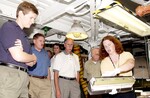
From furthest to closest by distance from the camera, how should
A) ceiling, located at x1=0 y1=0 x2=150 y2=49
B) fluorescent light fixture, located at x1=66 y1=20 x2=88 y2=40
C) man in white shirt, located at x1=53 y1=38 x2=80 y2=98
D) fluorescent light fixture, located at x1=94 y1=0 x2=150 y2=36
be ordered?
man in white shirt, located at x1=53 y1=38 x2=80 y2=98, fluorescent light fixture, located at x1=66 y1=20 x2=88 y2=40, ceiling, located at x1=0 y1=0 x2=150 y2=49, fluorescent light fixture, located at x1=94 y1=0 x2=150 y2=36

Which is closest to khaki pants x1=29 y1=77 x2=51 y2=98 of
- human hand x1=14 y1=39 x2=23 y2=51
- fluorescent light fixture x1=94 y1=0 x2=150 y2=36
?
fluorescent light fixture x1=94 y1=0 x2=150 y2=36

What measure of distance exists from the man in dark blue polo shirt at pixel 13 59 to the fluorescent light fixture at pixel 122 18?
1025mm

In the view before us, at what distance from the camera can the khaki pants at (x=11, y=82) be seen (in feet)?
7.22

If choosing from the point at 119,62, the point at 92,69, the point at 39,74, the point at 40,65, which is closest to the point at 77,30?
the point at 40,65

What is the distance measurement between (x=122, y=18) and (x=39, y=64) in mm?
1777

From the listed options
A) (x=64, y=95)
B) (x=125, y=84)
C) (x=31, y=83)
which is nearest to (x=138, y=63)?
(x=64, y=95)

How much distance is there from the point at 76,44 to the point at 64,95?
1966mm

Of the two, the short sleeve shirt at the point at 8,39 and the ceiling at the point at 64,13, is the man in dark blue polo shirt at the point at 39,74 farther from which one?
the short sleeve shirt at the point at 8,39

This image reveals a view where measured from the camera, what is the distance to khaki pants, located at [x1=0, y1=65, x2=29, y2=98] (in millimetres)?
2201

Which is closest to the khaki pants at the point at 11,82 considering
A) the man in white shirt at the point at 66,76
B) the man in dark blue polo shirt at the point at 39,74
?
the man in dark blue polo shirt at the point at 39,74

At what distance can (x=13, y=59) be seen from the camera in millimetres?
2281

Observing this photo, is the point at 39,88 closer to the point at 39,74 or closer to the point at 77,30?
the point at 39,74

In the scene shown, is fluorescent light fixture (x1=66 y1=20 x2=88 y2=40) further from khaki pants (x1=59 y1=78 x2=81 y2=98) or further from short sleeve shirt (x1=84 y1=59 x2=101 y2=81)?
short sleeve shirt (x1=84 y1=59 x2=101 y2=81)

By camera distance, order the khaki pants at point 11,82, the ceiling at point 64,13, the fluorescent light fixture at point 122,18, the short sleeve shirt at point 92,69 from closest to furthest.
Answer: the khaki pants at point 11,82 → the fluorescent light fixture at point 122,18 → the ceiling at point 64,13 → the short sleeve shirt at point 92,69
